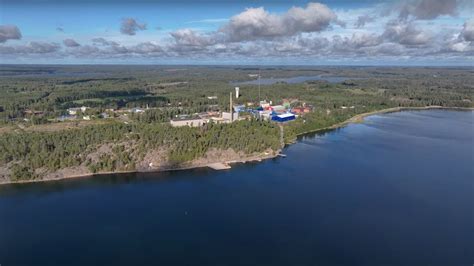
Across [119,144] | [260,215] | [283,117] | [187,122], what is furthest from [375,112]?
[260,215]

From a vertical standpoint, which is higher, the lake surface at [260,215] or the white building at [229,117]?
the white building at [229,117]

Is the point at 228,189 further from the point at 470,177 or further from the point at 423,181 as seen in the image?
the point at 470,177

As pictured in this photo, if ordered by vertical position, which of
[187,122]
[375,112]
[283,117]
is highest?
[187,122]

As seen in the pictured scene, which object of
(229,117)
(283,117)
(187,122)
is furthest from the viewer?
(283,117)

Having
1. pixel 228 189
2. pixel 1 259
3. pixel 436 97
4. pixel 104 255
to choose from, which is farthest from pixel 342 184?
pixel 436 97

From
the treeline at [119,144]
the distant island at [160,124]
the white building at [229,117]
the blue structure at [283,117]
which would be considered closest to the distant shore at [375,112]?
the distant island at [160,124]

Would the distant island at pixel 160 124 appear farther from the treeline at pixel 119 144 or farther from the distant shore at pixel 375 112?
the distant shore at pixel 375 112

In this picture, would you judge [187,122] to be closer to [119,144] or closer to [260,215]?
[119,144]

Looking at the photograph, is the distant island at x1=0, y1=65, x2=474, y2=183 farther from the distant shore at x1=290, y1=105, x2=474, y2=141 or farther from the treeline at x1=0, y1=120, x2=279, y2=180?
the distant shore at x1=290, y1=105, x2=474, y2=141

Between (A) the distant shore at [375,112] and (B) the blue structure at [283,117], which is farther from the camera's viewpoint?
(B) the blue structure at [283,117]
